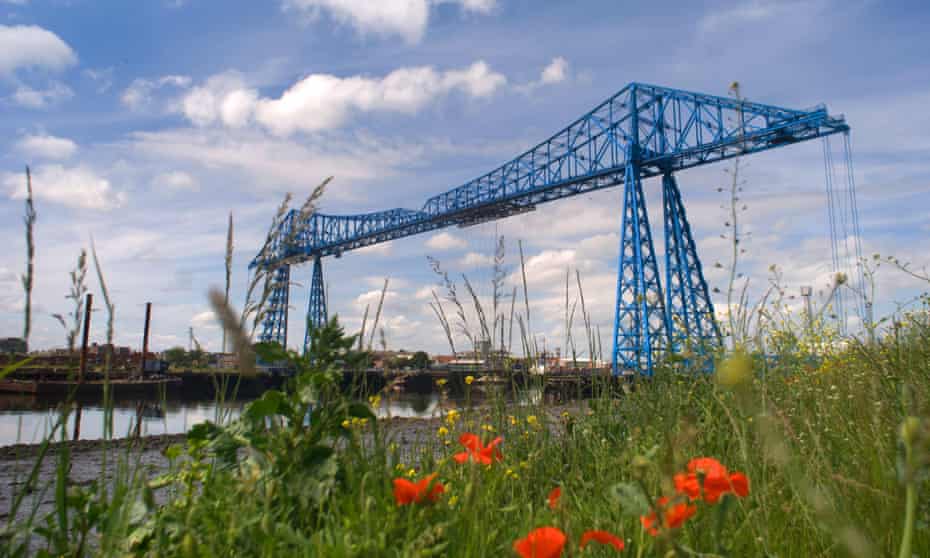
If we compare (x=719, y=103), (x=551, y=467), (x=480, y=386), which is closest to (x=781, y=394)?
(x=551, y=467)

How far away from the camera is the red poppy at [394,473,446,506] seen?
1101mm

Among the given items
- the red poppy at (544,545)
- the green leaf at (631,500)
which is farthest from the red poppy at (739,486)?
the red poppy at (544,545)

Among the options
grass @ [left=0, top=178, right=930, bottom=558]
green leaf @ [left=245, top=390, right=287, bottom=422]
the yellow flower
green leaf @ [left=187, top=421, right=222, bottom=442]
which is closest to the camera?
the yellow flower

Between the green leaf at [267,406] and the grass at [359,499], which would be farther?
the green leaf at [267,406]

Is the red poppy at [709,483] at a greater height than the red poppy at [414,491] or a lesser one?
greater

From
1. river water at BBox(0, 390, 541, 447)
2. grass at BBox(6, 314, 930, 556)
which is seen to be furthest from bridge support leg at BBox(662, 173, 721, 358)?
grass at BBox(6, 314, 930, 556)

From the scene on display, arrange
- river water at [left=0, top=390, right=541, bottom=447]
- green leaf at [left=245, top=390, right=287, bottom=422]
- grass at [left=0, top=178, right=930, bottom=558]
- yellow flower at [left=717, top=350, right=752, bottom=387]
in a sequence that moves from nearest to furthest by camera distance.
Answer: yellow flower at [left=717, top=350, right=752, bottom=387], grass at [left=0, top=178, right=930, bottom=558], green leaf at [left=245, top=390, right=287, bottom=422], river water at [left=0, top=390, right=541, bottom=447]

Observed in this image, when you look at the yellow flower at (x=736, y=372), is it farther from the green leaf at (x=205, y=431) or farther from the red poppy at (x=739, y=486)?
the green leaf at (x=205, y=431)

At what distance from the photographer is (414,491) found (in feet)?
3.66

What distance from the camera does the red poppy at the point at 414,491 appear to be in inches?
43.3

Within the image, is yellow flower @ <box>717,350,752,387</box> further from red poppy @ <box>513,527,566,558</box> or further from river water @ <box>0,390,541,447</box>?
river water @ <box>0,390,541,447</box>

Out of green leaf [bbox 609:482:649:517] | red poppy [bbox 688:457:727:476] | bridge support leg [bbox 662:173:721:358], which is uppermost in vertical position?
bridge support leg [bbox 662:173:721:358]

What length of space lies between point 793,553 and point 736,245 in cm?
83

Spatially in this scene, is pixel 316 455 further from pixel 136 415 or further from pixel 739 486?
pixel 739 486
